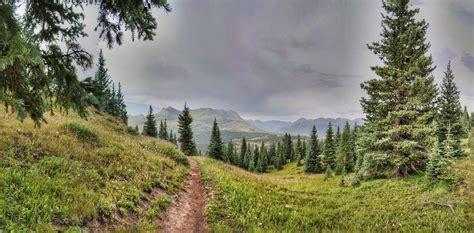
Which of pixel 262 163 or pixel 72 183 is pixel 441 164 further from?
pixel 262 163

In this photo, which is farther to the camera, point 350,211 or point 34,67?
point 350,211

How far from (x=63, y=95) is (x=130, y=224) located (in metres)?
4.26

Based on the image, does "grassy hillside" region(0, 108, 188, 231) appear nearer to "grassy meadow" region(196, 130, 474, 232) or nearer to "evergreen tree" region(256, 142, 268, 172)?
"grassy meadow" region(196, 130, 474, 232)

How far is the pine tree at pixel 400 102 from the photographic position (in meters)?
20.8

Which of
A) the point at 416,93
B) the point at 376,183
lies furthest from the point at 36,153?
the point at 416,93

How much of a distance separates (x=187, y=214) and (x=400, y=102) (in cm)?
1897

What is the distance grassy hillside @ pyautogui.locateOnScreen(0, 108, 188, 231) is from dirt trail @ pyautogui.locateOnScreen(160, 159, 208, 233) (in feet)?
1.58

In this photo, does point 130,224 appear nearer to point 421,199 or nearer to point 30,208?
point 30,208

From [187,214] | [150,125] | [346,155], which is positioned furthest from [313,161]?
[187,214]

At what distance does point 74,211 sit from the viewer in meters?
7.64

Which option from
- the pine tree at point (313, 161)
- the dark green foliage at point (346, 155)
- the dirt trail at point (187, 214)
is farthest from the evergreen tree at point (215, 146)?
the dirt trail at point (187, 214)

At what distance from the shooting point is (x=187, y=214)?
37.8 feet

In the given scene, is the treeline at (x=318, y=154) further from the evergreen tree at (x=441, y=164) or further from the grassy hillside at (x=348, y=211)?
the grassy hillside at (x=348, y=211)

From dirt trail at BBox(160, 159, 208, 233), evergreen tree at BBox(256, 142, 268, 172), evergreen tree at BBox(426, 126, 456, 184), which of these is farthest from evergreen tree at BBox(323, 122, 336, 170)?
dirt trail at BBox(160, 159, 208, 233)
